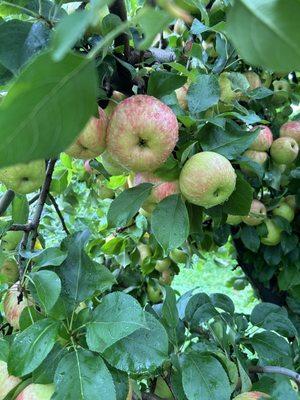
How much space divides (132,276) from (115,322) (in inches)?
31.1

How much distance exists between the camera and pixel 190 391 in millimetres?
834

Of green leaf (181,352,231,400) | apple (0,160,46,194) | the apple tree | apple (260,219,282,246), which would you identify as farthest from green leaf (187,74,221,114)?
apple (260,219,282,246)

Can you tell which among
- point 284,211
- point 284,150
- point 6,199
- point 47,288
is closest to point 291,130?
point 284,150

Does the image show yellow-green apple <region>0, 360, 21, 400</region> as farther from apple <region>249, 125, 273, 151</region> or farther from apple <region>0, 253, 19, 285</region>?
apple <region>249, 125, 273, 151</region>

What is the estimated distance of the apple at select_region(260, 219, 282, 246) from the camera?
1470 mm

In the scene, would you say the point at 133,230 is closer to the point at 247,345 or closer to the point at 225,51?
the point at 247,345

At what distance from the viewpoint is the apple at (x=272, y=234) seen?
57.9 inches

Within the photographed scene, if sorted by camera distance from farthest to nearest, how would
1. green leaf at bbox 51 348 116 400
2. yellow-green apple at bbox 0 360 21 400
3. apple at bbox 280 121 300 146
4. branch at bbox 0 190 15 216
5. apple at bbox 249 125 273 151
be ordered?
apple at bbox 280 121 300 146, apple at bbox 249 125 273 151, branch at bbox 0 190 15 216, yellow-green apple at bbox 0 360 21 400, green leaf at bbox 51 348 116 400

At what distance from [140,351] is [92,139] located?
0.32 meters

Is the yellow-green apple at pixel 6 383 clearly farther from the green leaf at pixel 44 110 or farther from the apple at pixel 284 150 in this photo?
the apple at pixel 284 150

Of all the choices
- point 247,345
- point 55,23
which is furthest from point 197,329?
point 55,23

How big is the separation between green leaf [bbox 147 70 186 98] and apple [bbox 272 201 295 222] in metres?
0.76

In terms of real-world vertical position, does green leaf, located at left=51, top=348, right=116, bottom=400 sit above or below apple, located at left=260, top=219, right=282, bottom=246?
above

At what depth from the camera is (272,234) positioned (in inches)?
58.3
